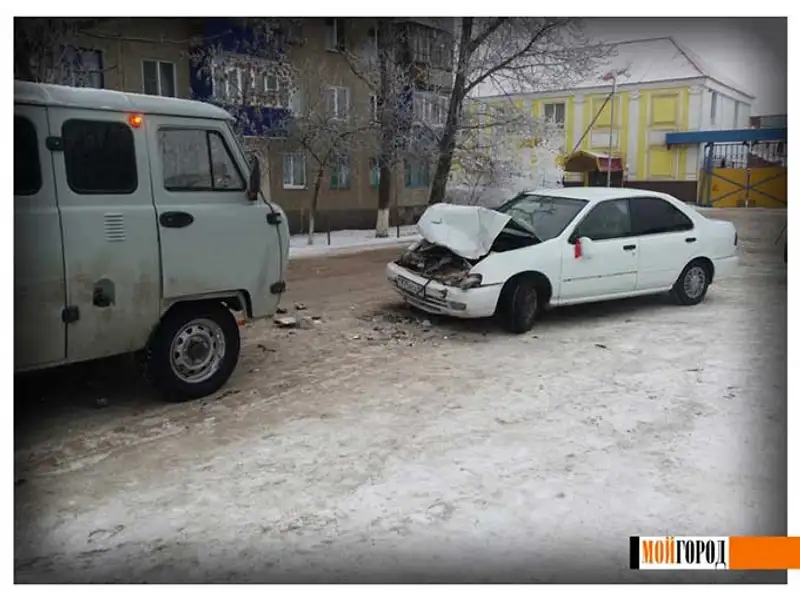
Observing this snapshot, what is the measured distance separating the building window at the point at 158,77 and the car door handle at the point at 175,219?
1.97 metres

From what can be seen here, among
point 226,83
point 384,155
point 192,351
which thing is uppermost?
point 226,83

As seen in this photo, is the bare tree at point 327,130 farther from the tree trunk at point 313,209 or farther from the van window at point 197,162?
the van window at point 197,162

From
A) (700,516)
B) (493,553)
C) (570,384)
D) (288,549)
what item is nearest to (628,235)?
(570,384)

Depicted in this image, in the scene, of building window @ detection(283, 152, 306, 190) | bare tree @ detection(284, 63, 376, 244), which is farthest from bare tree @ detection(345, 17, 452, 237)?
building window @ detection(283, 152, 306, 190)

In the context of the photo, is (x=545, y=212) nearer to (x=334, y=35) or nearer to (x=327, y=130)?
(x=334, y=35)

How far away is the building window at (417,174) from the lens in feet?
37.9

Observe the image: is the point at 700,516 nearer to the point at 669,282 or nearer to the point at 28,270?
the point at 28,270

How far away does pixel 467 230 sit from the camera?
281 inches

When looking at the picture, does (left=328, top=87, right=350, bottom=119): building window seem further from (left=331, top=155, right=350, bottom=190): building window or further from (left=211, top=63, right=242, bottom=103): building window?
(left=211, top=63, right=242, bottom=103): building window

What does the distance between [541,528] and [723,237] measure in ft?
18.4

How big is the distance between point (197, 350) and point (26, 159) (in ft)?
5.54

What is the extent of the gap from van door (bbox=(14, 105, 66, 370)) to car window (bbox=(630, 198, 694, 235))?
576cm

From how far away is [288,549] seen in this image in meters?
3.22

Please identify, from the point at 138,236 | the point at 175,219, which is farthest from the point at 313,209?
the point at 138,236
